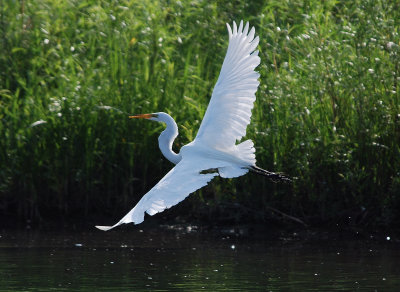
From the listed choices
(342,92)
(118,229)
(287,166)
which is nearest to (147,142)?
(118,229)

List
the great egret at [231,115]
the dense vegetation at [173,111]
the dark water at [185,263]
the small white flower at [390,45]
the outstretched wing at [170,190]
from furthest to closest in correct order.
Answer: the dense vegetation at [173,111]
the small white flower at [390,45]
the great egret at [231,115]
the dark water at [185,263]
the outstretched wing at [170,190]

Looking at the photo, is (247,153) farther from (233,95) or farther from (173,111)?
(173,111)

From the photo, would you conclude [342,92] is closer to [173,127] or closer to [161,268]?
[173,127]

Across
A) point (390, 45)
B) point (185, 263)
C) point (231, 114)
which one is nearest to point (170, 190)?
point (185, 263)

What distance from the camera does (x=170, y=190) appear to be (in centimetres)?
465

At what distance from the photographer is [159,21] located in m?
7.55

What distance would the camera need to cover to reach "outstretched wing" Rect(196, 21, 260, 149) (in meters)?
5.53

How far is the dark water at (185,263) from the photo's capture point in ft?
16.3

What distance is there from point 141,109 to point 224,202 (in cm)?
110

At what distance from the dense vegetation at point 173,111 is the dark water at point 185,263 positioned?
0.40 metres

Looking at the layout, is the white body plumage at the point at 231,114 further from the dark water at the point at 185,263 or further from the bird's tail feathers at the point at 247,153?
the dark water at the point at 185,263

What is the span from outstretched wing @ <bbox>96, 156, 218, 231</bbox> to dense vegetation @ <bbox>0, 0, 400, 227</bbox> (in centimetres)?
161

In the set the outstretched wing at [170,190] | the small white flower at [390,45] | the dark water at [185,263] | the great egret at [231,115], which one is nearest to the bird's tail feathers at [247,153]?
the great egret at [231,115]

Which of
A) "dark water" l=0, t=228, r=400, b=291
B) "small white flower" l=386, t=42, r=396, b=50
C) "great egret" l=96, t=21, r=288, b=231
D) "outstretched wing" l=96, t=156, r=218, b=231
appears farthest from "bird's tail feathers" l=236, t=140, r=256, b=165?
"small white flower" l=386, t=42, r=396, b=50
